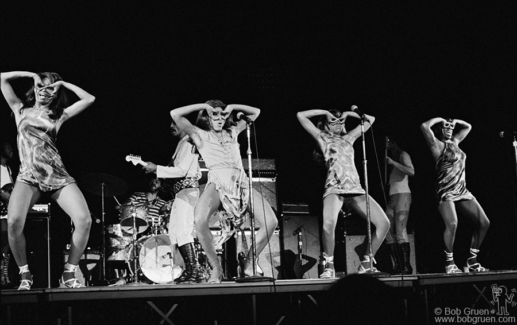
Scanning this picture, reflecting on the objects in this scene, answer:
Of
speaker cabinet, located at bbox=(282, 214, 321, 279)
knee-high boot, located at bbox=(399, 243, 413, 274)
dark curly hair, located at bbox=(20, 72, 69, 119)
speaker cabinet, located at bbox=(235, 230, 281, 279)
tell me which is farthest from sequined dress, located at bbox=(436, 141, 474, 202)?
dark curly hair, located at bbox=(20, 72, 69, 119)

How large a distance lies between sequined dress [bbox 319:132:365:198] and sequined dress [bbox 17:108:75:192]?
3.20 meters

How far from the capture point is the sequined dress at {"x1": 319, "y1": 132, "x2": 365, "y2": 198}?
27.2 feet

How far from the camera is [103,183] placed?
9.35 meters

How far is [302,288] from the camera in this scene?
724 centimetres

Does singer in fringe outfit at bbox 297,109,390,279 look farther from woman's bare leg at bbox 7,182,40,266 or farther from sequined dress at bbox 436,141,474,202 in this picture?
woman's bare leg at bbox 7,182,40,266

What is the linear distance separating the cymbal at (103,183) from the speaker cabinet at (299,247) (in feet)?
8.27

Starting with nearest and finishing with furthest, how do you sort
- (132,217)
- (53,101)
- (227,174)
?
(53,101) → (227,174) → (132,217)

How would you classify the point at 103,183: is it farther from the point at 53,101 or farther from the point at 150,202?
the point at 53,101

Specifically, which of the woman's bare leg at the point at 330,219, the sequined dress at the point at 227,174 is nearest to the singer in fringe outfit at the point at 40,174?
the sequined dress at the point at 227,174

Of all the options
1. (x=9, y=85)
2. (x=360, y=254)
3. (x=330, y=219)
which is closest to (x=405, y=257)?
(x=360, y=254)

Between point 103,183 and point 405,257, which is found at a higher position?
point 103,183

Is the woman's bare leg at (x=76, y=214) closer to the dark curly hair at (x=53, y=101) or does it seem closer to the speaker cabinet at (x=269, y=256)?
the dark curly hair at (x=53, y=101)

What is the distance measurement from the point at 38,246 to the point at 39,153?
3.05 metres

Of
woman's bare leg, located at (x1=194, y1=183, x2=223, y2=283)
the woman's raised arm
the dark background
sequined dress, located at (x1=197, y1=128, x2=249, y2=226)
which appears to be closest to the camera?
the woman's raised arm
